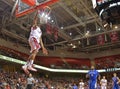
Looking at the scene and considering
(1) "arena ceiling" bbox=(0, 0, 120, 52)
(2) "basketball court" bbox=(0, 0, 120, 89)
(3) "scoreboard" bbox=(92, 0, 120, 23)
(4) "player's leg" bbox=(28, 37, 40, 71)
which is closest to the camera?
(3) "scoreboard" bbox=(92, 0, 120, 23)

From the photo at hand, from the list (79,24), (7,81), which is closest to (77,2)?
(79,24)

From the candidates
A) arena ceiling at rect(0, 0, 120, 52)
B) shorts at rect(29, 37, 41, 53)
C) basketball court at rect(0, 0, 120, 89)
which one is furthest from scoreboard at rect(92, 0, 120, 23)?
arena ceiling at rect(0, 0, 120, 52)

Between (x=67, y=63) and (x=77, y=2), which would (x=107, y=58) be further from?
(x=77, y=2)

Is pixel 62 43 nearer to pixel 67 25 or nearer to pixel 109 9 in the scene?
pixel 67 25

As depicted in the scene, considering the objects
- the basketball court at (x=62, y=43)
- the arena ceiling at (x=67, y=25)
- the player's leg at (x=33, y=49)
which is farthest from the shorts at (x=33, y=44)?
the arena ceiling at (x=67, y=25)

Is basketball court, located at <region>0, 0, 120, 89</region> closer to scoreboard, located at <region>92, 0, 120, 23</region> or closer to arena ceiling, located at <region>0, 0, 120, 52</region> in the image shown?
arena ceiling, located at <region>0, 0, 120, 52</region>

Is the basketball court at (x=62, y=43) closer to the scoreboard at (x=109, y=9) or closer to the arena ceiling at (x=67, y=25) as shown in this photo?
the arena ceiling at (x=67, y=25)

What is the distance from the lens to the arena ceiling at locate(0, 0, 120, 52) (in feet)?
55.8

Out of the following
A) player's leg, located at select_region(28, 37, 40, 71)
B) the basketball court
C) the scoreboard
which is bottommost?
player's leg, located at select_region(28, 37, 40, 71)

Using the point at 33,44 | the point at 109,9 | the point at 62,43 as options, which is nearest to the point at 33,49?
the point at 33,44

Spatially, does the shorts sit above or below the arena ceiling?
below

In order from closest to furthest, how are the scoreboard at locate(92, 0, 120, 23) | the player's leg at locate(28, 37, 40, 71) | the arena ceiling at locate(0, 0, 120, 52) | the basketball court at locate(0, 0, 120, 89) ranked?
the scoreboard at locate(92, 0, 120, 23) → the player's leg at locate(28, 37, 40, 71) → the arena ceiling at locate(0, 0, 120, 52) → the basketball court at locate(0, 0, 120, 89)

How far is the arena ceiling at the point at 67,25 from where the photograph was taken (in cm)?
1702

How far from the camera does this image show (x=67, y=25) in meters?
20.6
